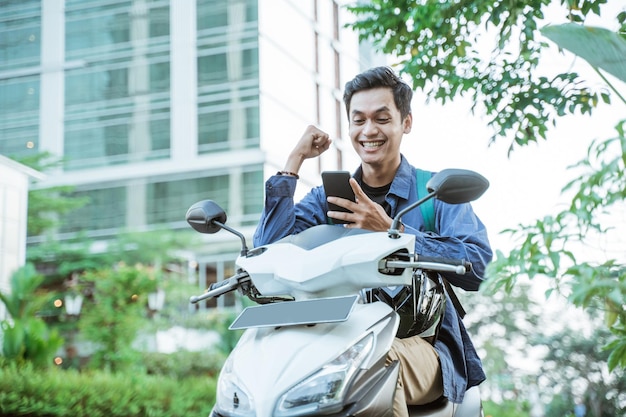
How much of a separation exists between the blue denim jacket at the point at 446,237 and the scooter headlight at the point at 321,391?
0.38 meters

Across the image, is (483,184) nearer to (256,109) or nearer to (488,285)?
(488,285)

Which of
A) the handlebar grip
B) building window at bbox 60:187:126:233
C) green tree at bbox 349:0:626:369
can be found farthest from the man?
building window at bbox 60:187:126:233

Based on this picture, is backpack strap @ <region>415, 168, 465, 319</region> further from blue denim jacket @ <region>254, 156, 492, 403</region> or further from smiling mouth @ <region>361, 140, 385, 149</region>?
smiling mouth @ <region>361, 140, 385, 149</region>

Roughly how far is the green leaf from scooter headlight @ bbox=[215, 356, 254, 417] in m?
0.88

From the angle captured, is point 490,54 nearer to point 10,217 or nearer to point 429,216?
point 429,216

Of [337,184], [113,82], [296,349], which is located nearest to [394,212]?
[337,184]

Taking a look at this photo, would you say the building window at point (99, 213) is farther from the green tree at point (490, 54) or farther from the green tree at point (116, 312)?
the green tree at point (490, 54)

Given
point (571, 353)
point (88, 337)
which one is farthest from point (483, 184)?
point (88, 337)

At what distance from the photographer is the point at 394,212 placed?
1969 mm

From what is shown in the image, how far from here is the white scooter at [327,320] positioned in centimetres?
Answer: 133

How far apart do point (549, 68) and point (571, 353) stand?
20.8 ft

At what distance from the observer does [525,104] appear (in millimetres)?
4109

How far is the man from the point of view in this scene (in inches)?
63.8

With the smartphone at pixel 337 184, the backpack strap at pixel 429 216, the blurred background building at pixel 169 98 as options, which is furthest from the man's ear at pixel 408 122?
the blurred background building at pixel 169 98
